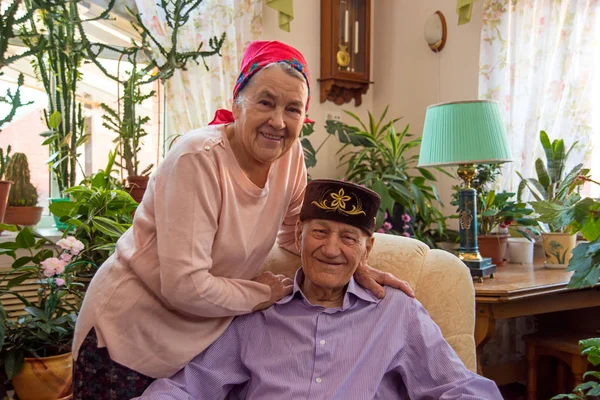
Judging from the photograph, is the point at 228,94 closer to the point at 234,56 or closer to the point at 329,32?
the point at 234,56

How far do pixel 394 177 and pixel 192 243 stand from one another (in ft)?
6.84

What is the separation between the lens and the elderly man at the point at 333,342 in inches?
54.7

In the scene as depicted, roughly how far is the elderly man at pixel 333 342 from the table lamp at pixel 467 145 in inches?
30.5

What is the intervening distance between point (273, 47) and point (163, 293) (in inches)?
25.7

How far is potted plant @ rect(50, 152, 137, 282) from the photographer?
2.03 m

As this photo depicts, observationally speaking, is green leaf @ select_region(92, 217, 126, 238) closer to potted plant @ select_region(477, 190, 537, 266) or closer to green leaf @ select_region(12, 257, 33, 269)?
green leaf @ select_region(12, 257, 33, 269)

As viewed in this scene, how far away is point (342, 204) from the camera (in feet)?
4.73

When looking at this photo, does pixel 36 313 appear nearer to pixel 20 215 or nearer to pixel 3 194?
pixel 3 194

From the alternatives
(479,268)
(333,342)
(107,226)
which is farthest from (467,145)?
(107,226)

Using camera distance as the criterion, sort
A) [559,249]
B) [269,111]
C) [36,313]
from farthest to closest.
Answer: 1. [559,249]
2. [36,313]
3. [269,111]

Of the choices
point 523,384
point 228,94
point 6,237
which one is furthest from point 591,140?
point 6,237

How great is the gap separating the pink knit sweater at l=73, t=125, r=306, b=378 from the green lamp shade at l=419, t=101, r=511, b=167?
0.96 meters

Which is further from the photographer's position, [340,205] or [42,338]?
[42,338]

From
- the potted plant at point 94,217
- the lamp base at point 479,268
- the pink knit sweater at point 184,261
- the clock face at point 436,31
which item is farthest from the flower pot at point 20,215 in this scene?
the clock face at point 436,31
